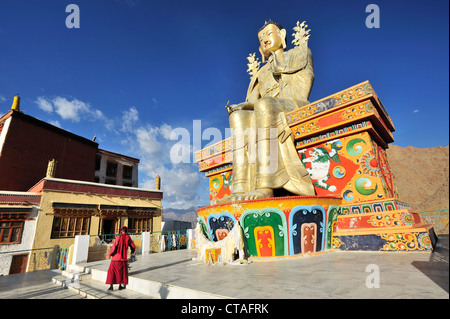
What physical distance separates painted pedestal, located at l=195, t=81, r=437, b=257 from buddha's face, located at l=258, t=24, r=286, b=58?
14.3ft

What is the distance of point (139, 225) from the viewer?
16.6m

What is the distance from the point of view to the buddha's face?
33.8 ft

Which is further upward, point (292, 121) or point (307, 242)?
point (292, 121)

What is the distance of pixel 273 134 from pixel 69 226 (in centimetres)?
1340

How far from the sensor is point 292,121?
25.2 ft

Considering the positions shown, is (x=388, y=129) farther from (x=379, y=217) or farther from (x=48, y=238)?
(x=48, y=238)

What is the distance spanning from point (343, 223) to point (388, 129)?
146 inches

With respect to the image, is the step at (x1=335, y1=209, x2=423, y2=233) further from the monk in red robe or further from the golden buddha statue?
the monk in red robe

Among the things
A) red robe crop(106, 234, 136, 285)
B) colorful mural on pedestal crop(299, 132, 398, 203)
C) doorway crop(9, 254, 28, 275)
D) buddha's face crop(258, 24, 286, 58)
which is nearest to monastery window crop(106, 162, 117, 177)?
doorway crop(9, 254, 28, 275)

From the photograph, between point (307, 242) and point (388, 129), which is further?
point (388, 129)

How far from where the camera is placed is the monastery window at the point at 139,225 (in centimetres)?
1619

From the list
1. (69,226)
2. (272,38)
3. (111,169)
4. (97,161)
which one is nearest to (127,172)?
(111,169)

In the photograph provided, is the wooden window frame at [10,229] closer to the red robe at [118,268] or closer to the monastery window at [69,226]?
the monastery window at [69,226]

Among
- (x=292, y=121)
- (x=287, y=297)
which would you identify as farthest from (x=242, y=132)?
(x=287, y=297)
